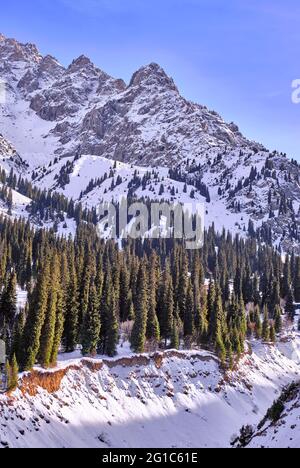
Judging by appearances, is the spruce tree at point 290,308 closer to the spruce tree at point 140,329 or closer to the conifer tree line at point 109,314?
the conifer tree line at point 109,314

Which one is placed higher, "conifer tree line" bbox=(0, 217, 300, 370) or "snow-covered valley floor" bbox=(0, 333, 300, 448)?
"conifer tree line" bbox=(0, 217, 300, 370)

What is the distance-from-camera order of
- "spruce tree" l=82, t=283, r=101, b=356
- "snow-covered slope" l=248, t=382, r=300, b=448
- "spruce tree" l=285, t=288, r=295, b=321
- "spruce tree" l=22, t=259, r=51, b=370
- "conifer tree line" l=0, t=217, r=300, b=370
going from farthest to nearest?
"spruce tree" l=285, t=288, r=295, b=321, "spruce tree" l=82, t=283, r=101, b=356, "conifer tree line" l=0, t=217, r=300, b=370, "spruce tree" l=22, t=259, r=51, b=370, "snow-covered slope" l=248, t=382, r=300, b=448

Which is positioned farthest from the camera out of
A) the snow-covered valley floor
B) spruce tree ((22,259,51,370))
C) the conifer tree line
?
the conifer tree line

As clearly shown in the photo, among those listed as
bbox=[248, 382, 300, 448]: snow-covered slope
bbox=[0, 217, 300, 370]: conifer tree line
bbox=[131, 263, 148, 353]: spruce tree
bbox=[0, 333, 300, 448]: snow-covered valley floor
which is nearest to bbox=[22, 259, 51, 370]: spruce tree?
bbox=[0, 217, 300, 370]: conifer tree line

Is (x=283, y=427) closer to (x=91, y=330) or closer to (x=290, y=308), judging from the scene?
(x=91, y=330)

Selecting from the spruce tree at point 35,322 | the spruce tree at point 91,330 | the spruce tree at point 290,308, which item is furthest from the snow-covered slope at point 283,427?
the spruce tree at point 290,308

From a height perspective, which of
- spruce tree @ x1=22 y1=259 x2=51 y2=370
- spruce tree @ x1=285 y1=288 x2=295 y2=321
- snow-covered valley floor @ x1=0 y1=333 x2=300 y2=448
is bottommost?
snow-covered valley floor @ x1=0 y1=333 x2=300 y2=448

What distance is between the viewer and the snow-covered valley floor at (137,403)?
59531mm

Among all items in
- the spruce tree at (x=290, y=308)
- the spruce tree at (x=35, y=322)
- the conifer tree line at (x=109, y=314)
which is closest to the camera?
the spruce tree at (x=35, y=322)

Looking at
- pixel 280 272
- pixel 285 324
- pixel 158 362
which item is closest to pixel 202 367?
pixel 158 362

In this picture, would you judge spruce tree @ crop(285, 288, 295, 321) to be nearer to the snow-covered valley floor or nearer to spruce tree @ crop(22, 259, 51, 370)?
the snow-covered valley floor

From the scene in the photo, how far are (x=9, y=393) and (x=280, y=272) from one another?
14149cm

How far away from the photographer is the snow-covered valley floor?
5953 cm
